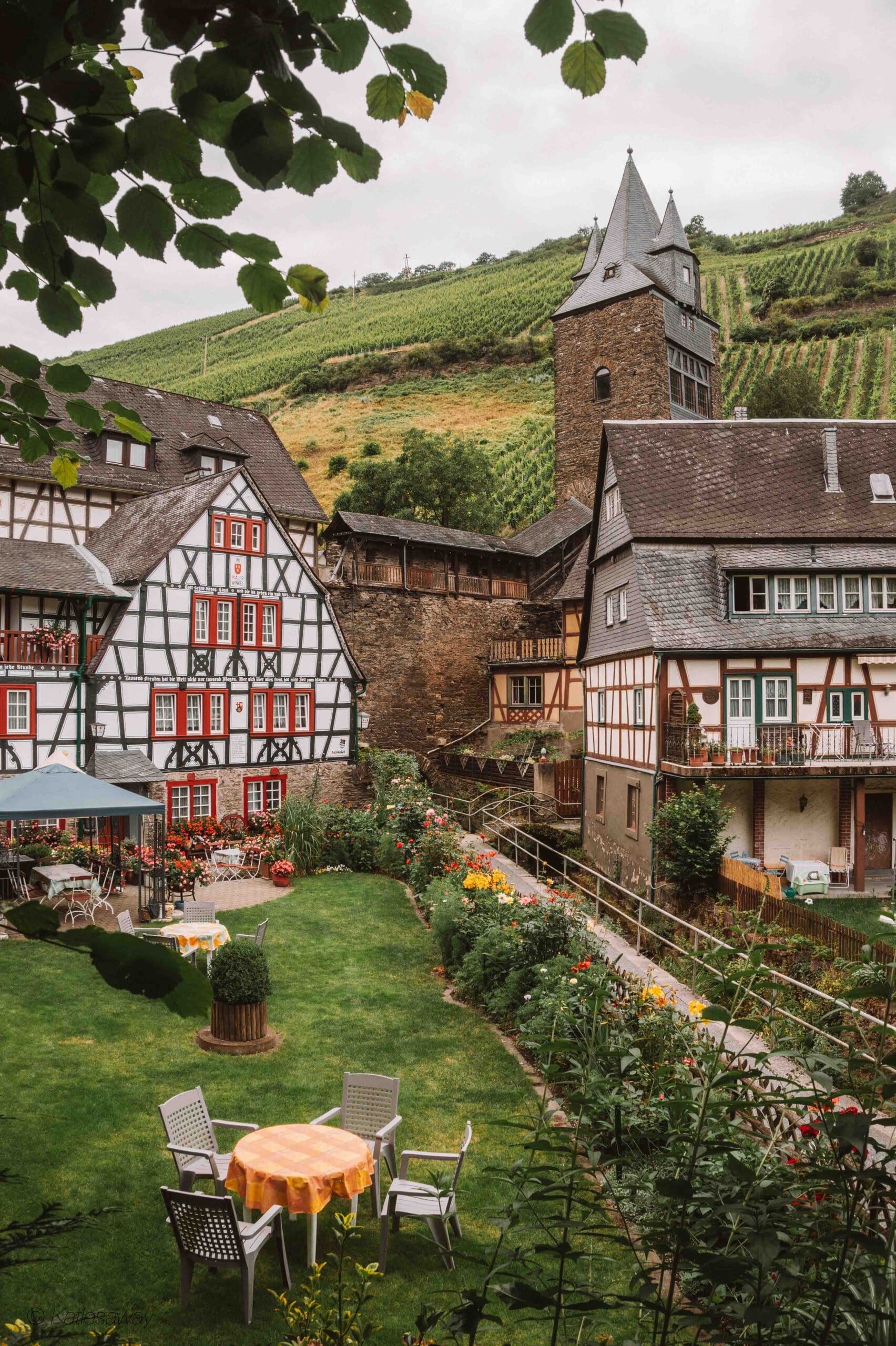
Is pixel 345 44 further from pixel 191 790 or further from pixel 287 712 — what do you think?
pixel 287 712

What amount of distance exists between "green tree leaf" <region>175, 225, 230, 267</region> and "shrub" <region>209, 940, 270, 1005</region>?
8.91 meters

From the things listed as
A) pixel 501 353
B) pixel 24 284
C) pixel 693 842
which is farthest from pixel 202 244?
pixel 501 353

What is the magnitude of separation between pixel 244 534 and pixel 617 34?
72.0ft

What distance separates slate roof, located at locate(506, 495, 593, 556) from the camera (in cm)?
3625

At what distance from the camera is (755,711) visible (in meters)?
19.1

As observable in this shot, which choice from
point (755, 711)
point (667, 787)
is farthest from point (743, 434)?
point (667, 787)

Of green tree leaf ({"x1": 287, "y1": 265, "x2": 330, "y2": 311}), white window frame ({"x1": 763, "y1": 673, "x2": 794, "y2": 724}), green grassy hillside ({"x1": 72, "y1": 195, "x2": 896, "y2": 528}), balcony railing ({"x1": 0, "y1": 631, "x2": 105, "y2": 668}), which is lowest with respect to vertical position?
white window frame ({"x1": 763, "y1": 673, "x2": 794, "y2": 724})

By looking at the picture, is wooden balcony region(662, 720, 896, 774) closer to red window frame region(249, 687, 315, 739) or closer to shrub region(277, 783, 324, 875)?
shrub region(277, 783, 324, 875)

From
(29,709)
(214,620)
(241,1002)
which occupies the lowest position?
(241,1002)

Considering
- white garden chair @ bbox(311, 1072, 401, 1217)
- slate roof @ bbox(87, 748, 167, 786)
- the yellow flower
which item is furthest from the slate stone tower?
white garden chair @ bbox(311, 1072, 401, 1217)

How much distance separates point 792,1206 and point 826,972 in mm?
7846

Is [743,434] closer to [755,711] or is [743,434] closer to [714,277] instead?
[755,711]

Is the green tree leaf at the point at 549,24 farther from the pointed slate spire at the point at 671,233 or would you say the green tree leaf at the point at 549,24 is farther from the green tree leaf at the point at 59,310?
the pointed slate spire at the point at 671,233

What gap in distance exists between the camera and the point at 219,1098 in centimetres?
890
